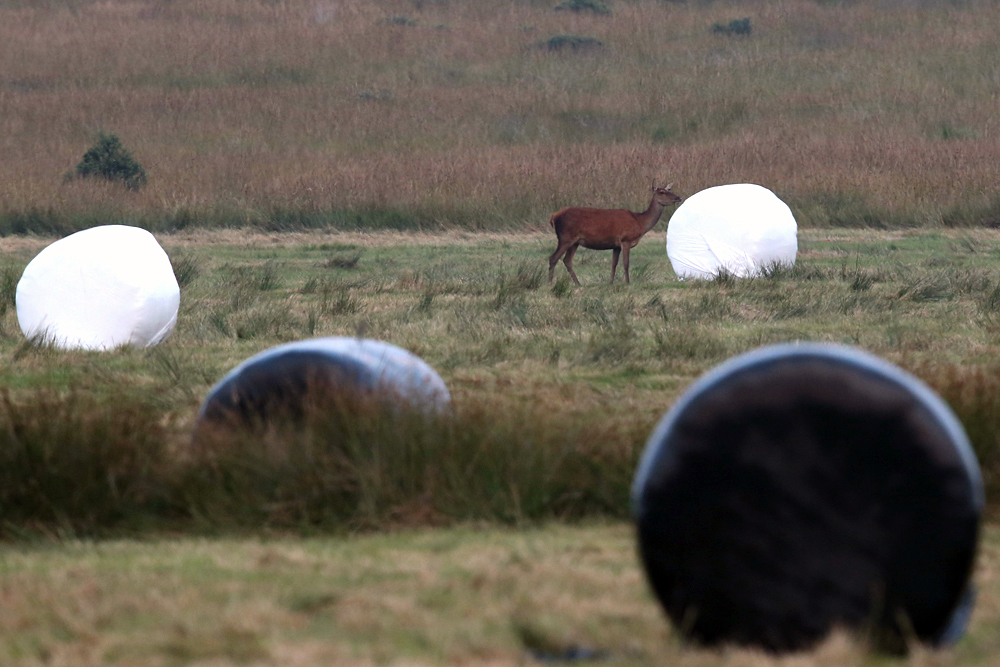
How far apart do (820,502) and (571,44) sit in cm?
4438

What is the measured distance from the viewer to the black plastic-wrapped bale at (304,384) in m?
6.00

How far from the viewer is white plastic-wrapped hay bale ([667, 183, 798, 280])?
15.5 m

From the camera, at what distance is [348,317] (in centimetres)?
1256

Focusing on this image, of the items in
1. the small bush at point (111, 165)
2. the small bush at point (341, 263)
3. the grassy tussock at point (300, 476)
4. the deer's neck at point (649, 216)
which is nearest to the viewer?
the grassy tussock at point (300, 476)

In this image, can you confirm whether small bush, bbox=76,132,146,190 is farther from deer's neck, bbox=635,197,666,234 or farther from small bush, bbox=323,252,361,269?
deer's neck, bbox=635,197,666,234

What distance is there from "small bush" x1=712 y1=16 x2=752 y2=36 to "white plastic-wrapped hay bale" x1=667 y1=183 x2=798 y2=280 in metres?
34.4

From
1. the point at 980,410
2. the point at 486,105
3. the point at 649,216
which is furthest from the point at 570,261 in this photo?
Answer: the point at 486,105

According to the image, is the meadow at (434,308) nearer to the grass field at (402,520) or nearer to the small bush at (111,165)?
the grass field at (402,520)

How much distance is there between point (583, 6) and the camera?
51.8 m

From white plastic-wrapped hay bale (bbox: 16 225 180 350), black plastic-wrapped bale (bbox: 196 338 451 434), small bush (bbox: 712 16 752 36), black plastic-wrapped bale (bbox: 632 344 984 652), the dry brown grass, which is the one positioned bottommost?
the dry brown grass

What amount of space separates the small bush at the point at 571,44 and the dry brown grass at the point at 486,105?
1.84 feet

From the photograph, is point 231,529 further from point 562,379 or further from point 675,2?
point 675,2

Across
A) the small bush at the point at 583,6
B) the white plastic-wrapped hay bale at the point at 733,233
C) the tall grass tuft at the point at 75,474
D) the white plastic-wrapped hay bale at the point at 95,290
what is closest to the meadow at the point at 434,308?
the tall grass tuft at the point at 75,474

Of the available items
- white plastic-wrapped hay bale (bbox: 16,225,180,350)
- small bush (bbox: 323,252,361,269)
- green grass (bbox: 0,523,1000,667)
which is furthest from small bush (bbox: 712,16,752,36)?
green grass (bbox: 0,523,1000,667)
